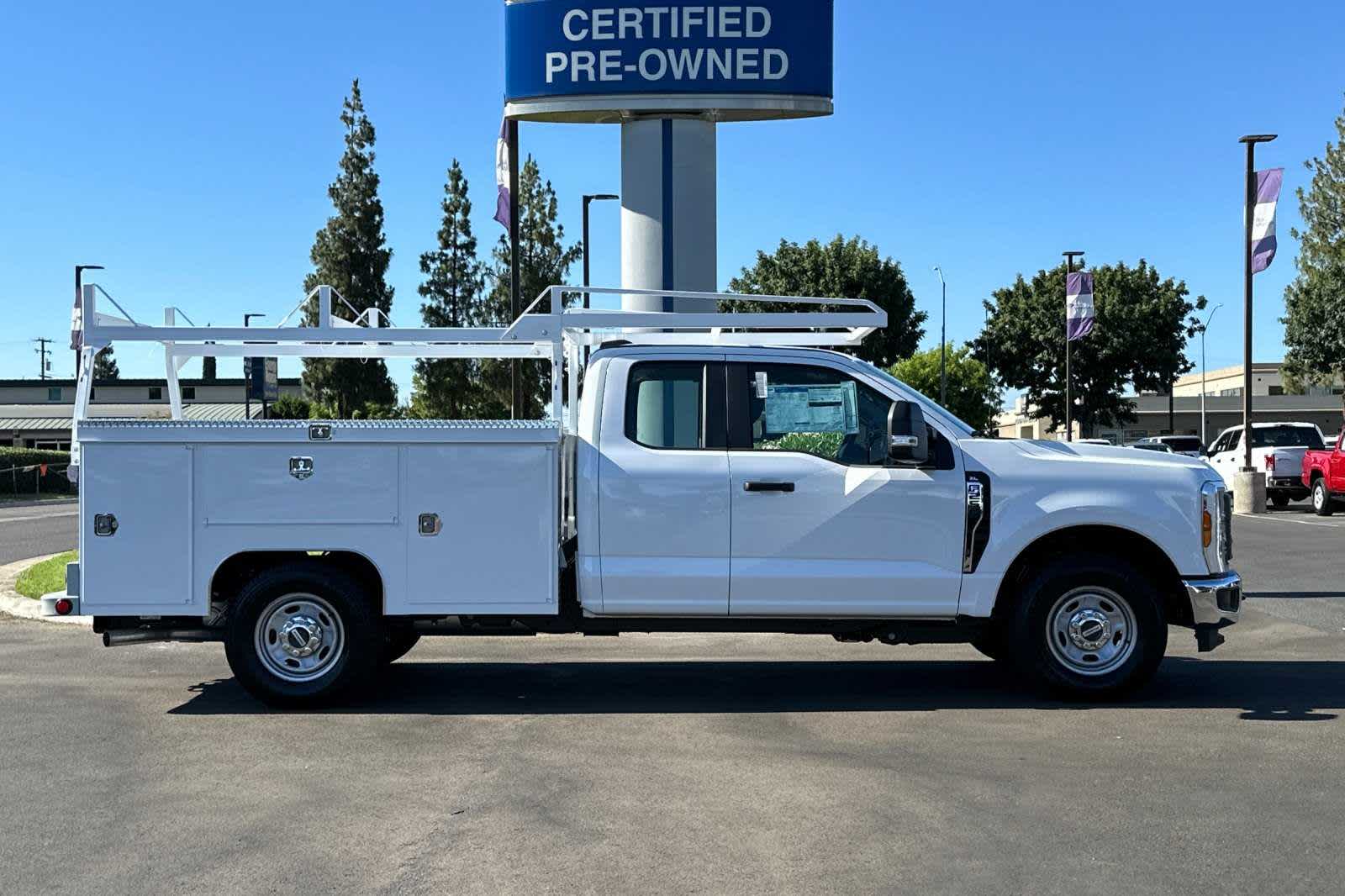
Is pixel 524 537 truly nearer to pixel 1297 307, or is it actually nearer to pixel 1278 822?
pixel 1278 822

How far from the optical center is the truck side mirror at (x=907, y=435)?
7.46 meters

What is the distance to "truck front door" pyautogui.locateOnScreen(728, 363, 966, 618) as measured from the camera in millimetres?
7688

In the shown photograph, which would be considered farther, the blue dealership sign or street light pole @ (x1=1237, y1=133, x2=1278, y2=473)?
street light pole @ (x1=1237, y1=133, x2=1278, y2=473)

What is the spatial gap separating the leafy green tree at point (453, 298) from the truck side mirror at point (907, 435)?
36426 mm

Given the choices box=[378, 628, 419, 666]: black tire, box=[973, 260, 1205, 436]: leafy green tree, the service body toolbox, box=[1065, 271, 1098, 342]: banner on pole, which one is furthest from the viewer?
box=[973, 260, 1205, 436]: leafy green tree

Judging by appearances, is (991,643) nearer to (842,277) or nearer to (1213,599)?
(1213,599)

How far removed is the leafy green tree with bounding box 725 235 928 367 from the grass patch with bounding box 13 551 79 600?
144 ft

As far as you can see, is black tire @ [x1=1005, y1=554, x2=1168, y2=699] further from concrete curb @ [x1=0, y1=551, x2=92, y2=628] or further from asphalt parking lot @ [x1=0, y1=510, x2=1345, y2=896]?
concrete curb @ [x1=0, y1=551, x2=92, y2=628]

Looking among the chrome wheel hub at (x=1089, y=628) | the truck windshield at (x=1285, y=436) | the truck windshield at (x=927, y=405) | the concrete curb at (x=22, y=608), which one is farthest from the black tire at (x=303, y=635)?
the truck windshield at (x=1285, y=436)

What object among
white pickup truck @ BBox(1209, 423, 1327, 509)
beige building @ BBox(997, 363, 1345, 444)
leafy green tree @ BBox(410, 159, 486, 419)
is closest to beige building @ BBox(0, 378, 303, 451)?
leafy green tree @ BBox(410, 159, 486, 419)

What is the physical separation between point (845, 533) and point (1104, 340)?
53.5 m

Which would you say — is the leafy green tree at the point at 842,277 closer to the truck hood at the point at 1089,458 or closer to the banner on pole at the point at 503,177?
the banner on pole at the point at 503,177

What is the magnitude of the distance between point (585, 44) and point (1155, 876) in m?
13.5

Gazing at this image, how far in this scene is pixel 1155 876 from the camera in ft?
15.9
